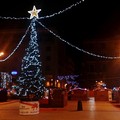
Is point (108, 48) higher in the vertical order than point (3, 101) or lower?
higher

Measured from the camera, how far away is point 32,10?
119 feet

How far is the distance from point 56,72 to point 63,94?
6431 cm

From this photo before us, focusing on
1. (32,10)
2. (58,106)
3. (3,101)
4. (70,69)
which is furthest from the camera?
(70,69)

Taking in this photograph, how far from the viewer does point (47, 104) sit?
3162 cm

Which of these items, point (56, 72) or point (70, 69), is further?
point (70, 69)

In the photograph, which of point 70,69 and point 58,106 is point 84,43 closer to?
point 70,69

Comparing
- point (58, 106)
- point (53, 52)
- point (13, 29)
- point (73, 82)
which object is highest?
point (13, 29)

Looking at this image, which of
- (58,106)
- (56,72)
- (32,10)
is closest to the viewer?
(58,106)

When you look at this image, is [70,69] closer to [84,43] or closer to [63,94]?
[84,43]

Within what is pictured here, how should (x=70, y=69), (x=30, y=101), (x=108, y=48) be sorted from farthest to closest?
(x=70, y=69)
(x=108, y=48)
(x=30, y=101)

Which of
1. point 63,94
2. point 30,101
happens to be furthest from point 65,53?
point 30,101

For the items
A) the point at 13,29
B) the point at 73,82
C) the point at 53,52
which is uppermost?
the point at 13,29

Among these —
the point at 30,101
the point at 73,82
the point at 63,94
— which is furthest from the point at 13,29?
the point at 30,101

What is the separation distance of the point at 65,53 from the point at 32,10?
81.9 meters
